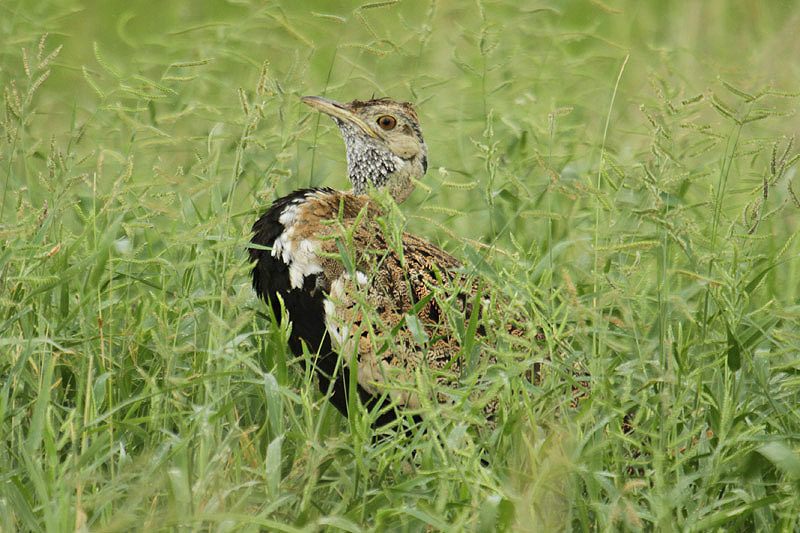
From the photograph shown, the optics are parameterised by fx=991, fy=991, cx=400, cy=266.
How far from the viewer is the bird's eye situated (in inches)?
177

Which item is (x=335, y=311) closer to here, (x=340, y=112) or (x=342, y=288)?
(x=342, y=288)

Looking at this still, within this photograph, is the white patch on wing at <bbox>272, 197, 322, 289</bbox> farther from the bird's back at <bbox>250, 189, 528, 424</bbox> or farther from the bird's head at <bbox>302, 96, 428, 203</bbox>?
the bird's head at <bbox>302, 96, 428, 203</bbox>

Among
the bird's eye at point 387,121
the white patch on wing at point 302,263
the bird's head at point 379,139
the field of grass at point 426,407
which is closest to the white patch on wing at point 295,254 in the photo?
the white patch on wing at point 302,263

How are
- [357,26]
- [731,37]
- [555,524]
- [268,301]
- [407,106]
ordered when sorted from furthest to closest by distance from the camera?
[357,26] → [731,37] → [407,106] → [268,301] → [555,524]

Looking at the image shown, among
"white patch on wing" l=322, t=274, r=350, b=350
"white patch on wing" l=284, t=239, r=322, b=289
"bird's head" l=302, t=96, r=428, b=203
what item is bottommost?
"white patch on wing" l=322, t=274, r=350, b=350

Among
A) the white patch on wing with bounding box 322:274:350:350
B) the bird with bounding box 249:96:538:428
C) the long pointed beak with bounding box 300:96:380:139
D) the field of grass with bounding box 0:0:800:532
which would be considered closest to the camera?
the field of grass with bounding box 0:0:800:532

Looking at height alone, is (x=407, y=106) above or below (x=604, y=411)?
above

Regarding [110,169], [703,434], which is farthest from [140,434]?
[110,169]

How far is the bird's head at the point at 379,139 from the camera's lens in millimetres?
4480

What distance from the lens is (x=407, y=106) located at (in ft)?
14.9

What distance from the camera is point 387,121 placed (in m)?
4.50

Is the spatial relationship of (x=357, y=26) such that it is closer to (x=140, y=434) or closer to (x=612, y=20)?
(x=612, y=20)

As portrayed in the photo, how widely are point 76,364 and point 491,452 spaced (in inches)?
59.6

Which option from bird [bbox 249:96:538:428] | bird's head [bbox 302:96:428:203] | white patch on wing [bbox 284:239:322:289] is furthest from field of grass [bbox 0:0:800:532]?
bird's head [bbox 302:96:428:203]
